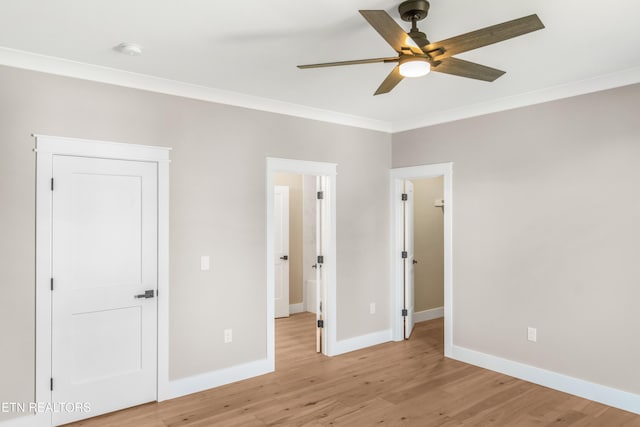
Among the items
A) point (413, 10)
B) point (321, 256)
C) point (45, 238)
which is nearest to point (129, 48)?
point (45, 238)

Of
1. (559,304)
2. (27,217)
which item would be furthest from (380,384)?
(27,217)

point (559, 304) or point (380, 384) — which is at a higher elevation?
point (559, 304)

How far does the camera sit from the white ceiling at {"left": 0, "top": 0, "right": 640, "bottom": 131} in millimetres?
2291

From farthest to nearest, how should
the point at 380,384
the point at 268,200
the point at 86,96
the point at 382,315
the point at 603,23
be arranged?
the point at 382,315 < the point at 268,200 < the point at 380,384 < the point at 86,96 < the point at 603,23

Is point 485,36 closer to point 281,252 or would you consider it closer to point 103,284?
point 103,284

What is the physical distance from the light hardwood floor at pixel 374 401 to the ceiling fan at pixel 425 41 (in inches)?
99.8

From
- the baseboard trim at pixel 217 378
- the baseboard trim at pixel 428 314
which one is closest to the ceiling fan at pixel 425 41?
the baseboard trim at pixel 217 378

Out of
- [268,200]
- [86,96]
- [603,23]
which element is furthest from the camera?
[268,200]

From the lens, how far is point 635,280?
3316 mm

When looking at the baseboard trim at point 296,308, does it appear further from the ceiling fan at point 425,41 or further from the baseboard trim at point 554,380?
the ceiling fan at point 425,41

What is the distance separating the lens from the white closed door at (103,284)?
3.10m

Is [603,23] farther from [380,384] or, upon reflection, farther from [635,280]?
[380,384]

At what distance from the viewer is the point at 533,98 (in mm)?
3898

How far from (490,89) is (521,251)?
1.57 meters
